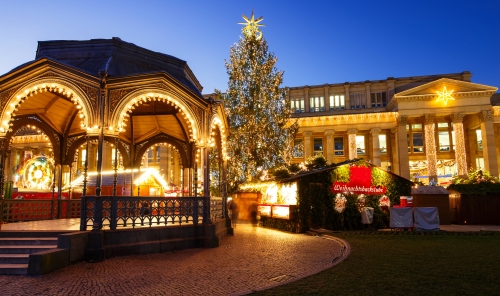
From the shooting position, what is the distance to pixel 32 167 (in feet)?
82.6

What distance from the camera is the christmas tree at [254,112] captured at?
119ft

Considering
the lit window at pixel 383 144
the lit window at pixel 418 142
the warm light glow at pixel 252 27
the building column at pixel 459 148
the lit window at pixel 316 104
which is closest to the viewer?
the warm light glow at pixel 252 27

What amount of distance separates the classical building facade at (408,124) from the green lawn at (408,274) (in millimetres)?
38172

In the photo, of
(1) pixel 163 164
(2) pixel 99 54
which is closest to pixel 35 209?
(2) pixel 99 54

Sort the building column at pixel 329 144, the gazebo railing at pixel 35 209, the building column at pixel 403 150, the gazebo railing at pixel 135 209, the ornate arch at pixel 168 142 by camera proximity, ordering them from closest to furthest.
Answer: the gazebo railing at pixel 135 209, the gazebo railing at pixel 35 209, the ornate arch at pixel 168 142, the building column at pixel 403 150, the building column at pixel 329 144

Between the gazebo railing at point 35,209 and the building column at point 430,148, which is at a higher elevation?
the building column at point 430,148

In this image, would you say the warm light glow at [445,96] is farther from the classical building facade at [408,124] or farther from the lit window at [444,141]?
the lit window at [444,141]

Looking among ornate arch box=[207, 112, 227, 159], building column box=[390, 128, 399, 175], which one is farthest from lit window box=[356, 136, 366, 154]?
ornate arch box=[207, 112, 227, 159]

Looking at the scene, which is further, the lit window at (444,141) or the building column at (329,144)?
the lit window at (444,141)

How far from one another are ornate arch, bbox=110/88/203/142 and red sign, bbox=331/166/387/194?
9.70 metres

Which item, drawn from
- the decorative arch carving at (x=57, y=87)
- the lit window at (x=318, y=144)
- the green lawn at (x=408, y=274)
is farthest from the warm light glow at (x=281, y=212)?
the lit window at (x=318, y=144)

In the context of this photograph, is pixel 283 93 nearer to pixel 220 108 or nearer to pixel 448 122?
pixel 220 108

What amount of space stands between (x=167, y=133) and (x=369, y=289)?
15.1 metres

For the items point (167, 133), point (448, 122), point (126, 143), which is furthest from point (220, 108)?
point (448, 122)
